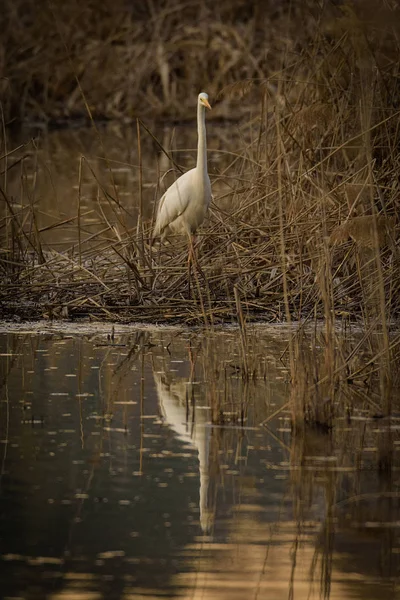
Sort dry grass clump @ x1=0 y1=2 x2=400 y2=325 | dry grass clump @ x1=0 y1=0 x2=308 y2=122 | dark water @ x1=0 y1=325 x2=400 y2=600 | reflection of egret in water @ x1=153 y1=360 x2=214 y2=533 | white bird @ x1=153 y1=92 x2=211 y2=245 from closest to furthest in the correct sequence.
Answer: dark water @ x1=0 y1=325 x2=400 y2=600 → reflection of egret in water @ x1=153 y1=360 x2=214 y2=533 → dry grass clump @ x1=0 y1=2 x2=400 y2=325 → white bird @ x1=153 y1=92 x2=211 y2=245 → dry grass clump @ x1=0 y1=0 x2=308 y2=122

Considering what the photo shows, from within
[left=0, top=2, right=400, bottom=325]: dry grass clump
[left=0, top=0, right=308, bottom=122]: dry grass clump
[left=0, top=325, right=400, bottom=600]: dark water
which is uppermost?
[left=0, top=0, right=308, bottom=122]: dry grass clump

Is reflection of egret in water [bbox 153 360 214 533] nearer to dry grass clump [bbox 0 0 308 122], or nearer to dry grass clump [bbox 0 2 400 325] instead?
dry grass clump [bbox 0 2 400 325]

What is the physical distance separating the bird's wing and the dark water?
254 cm

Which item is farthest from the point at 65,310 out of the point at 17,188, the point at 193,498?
the point at 17,188

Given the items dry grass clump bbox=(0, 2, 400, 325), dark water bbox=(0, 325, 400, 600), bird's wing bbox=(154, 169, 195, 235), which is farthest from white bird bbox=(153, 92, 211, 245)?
dark water bbox=(0, 325, 400, 600)

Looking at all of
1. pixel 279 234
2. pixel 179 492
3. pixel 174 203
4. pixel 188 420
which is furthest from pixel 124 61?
pixel 179 492

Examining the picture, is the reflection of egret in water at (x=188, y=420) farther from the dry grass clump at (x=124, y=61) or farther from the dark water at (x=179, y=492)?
the dry grass clump at (x=124, y=61)

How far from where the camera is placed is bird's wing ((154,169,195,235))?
8.55 m

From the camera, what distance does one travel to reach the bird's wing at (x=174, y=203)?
8547 millimetres

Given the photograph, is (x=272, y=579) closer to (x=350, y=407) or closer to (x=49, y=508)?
(x=49, y=508)

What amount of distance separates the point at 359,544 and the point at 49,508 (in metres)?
0.87

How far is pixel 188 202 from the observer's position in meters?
8.55

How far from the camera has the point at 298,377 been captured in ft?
16.0

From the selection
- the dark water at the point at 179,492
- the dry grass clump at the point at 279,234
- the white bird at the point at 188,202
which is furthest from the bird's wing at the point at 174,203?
the dark water at the point at 179,492
